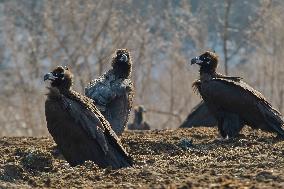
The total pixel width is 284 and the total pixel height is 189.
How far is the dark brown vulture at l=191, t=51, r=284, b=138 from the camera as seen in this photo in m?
12.9

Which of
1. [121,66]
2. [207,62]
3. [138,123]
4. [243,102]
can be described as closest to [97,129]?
[243,102]

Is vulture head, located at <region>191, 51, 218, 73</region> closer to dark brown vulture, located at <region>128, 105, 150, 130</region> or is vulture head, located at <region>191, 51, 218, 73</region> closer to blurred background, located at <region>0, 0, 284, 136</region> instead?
dark brown vulture, located at <region>128, 105, 150, 130</region>

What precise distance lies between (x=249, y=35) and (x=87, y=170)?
22.4 metres

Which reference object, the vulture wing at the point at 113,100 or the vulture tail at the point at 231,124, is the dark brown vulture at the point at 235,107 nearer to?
the vulture tail at the point at 231,124

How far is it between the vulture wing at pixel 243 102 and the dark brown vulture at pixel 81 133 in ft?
11.1

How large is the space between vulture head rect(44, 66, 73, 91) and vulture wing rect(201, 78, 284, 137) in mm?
3013

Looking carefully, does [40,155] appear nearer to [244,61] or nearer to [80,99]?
[80,99]

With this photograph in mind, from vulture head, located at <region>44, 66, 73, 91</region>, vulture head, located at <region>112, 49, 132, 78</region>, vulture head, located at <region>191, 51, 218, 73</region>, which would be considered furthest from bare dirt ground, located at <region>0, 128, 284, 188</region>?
vulture head, located at <region>191, 51, 218, 73</region>

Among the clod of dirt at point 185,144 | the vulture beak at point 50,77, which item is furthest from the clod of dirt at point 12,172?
the clod of dirt at point 185,144

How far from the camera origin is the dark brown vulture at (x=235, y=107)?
12891 millimetres

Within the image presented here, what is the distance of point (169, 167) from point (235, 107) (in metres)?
4.21

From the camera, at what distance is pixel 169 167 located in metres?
9.04

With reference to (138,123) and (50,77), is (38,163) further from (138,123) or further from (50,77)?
(138,123)

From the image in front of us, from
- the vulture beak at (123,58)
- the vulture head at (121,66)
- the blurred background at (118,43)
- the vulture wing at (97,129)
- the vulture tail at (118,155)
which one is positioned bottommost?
the vulture tail at (118,155)
